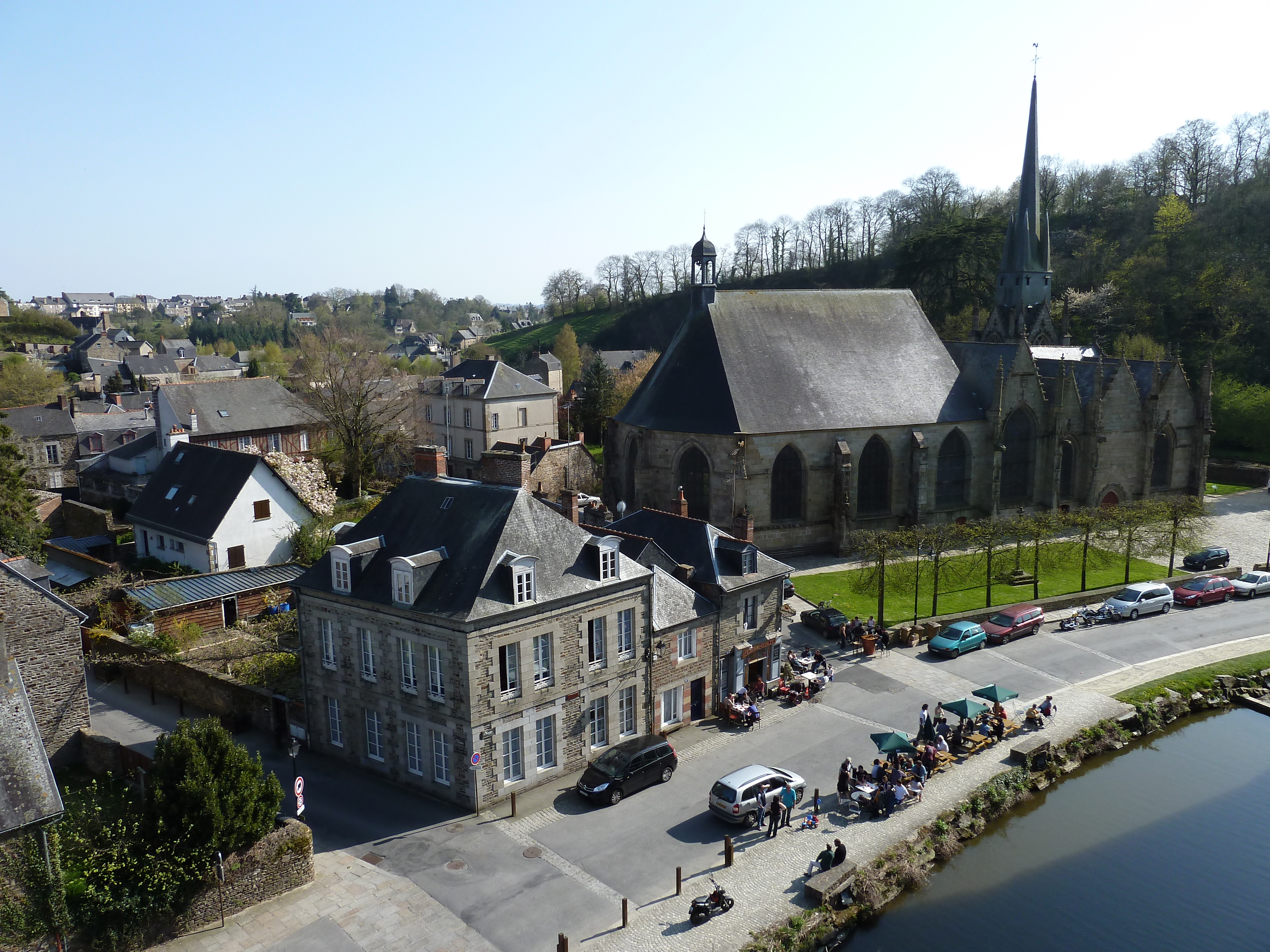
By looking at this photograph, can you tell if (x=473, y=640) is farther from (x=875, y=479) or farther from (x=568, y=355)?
(x=568, y=355)

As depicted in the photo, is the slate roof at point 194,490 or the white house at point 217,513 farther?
the slate roof at point 194,490

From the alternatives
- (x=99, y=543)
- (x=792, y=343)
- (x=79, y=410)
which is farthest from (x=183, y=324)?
(x=792, y=343)

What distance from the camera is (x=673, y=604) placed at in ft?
84.1

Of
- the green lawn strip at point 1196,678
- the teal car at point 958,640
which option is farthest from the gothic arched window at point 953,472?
the green lawn strip at point 1196,678

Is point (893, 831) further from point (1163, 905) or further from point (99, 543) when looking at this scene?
point (99, 543)

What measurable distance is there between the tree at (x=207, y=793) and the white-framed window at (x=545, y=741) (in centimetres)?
650

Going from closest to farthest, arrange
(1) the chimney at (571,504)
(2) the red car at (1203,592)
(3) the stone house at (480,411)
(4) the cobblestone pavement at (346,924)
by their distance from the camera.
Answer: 1. (4) the cobblestone pavement at (346,924)
2. (1) the chimney at (571,504)
3. (2) the red car at (1203,592)
4. (3) the stone house at (480,411)

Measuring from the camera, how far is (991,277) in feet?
261

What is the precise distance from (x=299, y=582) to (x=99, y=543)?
25020mm

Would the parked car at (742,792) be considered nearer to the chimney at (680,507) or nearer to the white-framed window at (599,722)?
the white-framed window at (599,722)

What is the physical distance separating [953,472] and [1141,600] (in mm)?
12038

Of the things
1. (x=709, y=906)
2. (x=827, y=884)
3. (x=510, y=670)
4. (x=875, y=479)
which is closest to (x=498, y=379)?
(x=875, y=479)

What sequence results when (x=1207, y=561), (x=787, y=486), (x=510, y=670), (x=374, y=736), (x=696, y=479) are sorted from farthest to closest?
(x=787, y=486)
(x=696, y=479)
(x=1207, y=561)
(x=374, y=736)
(x=510, y=670)

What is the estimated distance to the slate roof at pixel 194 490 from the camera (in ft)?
120
